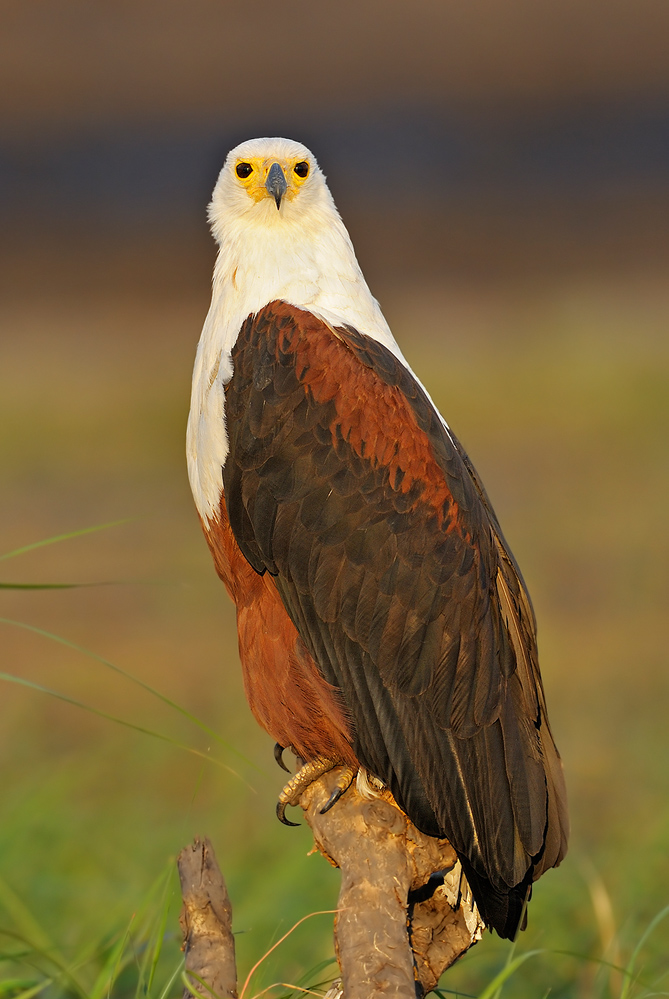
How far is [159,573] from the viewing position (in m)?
12.6

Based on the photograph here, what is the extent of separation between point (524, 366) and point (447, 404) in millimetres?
2953

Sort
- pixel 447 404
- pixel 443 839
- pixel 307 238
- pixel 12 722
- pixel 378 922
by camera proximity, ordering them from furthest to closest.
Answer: pixel 447 404 < pixel 12 722 < pixel 307 238 < pixel 443 839 < pixel 378 922

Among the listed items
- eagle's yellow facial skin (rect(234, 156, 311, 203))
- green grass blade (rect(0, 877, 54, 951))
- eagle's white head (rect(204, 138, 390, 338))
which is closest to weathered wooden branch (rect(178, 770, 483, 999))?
green grass blade (rect(0, 877, 54, 951))

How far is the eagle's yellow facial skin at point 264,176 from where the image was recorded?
3537 mm

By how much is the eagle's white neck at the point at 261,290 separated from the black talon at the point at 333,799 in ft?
2.88

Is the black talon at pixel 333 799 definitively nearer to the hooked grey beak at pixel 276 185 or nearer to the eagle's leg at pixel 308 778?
the eagle's leg at pixel 308 778

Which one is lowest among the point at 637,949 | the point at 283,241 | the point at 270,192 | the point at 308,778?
the point at 637,949

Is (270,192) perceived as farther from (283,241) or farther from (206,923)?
(206,923)

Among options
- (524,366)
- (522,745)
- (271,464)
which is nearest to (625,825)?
(522,745)

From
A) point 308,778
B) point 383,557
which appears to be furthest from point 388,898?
point 383,557

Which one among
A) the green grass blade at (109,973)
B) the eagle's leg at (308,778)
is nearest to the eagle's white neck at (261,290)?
the eagle's leg at (308,778)

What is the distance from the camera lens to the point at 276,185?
11.3 ft

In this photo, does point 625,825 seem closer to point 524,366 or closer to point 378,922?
point 378,922

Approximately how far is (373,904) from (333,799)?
375 mm
